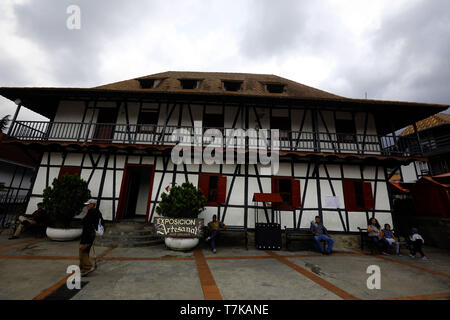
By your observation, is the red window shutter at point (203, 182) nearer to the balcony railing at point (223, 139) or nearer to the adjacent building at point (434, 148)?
the balcony railing at point (223, 139)

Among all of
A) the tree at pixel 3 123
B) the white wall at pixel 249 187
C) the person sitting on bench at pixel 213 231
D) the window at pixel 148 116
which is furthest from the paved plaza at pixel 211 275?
the tree at pixel 3 123

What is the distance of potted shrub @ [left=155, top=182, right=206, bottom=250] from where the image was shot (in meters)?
6.72

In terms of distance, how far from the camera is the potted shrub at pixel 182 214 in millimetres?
6723

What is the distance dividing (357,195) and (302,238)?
12.6ft

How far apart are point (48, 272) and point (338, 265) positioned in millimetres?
7931

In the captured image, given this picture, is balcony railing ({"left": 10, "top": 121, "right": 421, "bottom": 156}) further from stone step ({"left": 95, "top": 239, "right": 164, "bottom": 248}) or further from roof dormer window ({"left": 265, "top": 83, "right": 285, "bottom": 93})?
stone step ({"left": 95, "top": 239, "right": 164, "bottom": 248})

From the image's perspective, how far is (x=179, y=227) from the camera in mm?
6848

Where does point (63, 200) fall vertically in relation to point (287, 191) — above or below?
below

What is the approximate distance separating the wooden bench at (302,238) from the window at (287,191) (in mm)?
1064

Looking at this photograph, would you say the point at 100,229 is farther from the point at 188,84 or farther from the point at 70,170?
the point at 188,84

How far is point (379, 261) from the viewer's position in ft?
21.0

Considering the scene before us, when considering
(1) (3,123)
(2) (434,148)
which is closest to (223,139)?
(1) (3,123)
